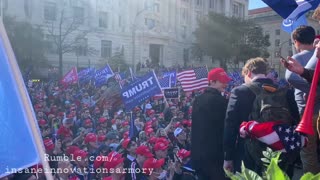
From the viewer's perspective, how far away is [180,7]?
216 ft

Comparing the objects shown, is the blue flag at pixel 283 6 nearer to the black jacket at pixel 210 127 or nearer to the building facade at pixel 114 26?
the black jacket at pixel 210 127

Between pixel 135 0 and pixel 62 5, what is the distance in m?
11.0

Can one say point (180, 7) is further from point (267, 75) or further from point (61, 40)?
point (267, 75)

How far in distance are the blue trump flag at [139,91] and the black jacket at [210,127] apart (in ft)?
17.9

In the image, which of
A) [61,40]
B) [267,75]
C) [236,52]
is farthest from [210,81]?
[236,52]

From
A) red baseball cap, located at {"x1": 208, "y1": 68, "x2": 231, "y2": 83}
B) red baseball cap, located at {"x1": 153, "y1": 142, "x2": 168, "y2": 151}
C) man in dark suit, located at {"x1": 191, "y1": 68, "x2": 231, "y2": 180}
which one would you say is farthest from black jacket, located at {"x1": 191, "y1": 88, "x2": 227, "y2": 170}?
red baseball cap, located at {"x1": 153, "y1": 142, "x2": 168, "y2": 151}

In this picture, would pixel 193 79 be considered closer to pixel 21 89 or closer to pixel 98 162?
pixel 98 162

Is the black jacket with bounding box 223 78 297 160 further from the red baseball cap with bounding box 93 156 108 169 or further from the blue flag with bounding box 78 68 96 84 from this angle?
the blue flag with bounding box 78 68 96 84

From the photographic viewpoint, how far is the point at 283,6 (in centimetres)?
542

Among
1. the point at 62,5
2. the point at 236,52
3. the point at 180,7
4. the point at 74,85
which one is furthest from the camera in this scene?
the point at 180,7

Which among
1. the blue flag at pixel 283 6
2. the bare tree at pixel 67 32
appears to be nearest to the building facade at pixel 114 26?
the bare tree at pixel 67 32

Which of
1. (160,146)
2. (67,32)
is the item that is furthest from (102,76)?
(67,32)

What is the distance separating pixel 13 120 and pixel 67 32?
4328 centimetres

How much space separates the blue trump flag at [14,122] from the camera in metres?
2.27
